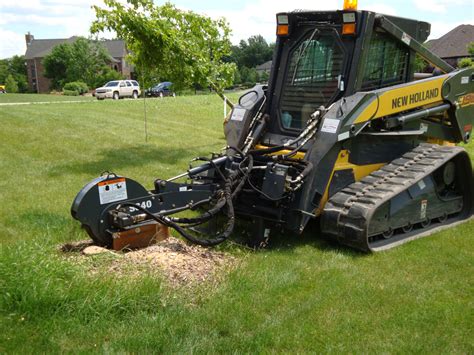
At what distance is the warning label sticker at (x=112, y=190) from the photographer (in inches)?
207

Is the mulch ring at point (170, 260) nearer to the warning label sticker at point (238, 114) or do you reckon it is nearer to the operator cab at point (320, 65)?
the operator cab at point (320, 65)

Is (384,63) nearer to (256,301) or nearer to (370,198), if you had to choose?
(370,198)

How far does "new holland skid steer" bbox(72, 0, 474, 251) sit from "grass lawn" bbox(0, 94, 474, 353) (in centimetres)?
40

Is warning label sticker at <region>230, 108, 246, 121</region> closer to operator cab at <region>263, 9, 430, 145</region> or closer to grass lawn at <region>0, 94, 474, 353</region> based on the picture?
operator cab at <region>263, 9, 430, 145</region>

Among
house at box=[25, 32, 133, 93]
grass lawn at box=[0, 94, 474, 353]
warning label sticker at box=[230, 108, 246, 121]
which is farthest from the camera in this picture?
house at box=[25, 32, 133, 93]

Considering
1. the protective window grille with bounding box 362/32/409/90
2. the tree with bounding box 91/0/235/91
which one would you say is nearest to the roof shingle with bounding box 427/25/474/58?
the tree with bounding box 91/0/235/91

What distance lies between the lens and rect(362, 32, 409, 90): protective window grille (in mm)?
6664

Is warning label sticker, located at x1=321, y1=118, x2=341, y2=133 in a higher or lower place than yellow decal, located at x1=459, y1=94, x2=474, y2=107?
lower

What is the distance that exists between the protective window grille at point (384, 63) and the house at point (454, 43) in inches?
2084

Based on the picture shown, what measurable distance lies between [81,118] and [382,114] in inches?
536

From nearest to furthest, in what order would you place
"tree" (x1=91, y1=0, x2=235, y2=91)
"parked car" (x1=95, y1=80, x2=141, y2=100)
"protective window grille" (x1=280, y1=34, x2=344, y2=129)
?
"protective window grille" (x1=280, y1=34, x2=344, y2=129)
"tree" (x1=91, y1=0, x2=235, y2=91)
"parked car" (x1=95, y1=80, x2=141, y2=100)

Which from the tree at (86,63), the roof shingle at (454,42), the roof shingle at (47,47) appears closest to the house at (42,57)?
the roof shingle at (47,47)

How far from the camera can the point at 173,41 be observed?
10.9 m

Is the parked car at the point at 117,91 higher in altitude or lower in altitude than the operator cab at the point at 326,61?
lower
